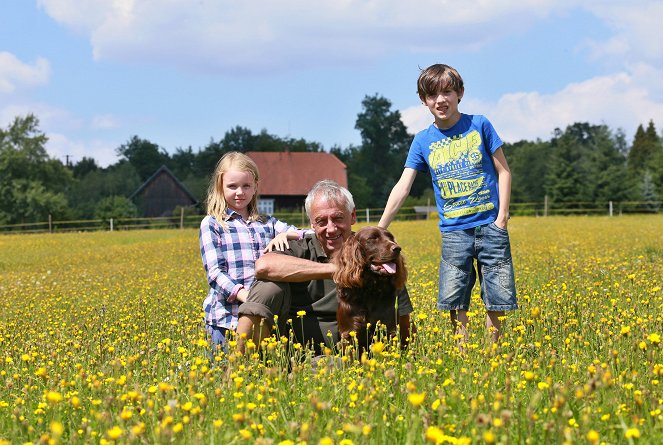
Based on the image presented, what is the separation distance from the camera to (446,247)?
17.5ft

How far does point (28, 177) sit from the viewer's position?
64.3 meters

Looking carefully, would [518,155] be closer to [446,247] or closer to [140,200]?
[140,200]

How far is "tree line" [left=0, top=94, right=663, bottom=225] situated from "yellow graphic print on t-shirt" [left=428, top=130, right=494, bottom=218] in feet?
160

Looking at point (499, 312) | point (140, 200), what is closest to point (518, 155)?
point (140, 200)

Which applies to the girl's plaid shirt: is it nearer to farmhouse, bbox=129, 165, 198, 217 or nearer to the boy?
the boy

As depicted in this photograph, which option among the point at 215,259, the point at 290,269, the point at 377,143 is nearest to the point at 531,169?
the point at 377,143

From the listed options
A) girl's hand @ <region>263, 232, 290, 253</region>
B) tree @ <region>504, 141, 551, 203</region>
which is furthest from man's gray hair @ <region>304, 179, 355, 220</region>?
tree @ <region>504, 141, 551, 203</region>

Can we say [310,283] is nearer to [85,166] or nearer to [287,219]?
[287,219]

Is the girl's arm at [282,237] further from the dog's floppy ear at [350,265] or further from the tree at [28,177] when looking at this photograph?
the tree at [28,177]

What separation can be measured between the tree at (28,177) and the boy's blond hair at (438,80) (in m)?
58.9

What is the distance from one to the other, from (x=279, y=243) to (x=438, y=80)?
1.59 meters

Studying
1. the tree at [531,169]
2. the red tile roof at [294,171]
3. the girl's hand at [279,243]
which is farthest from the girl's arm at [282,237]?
the tree at [531,169]

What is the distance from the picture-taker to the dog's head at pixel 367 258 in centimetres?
414

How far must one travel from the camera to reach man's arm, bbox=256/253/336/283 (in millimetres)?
4410
